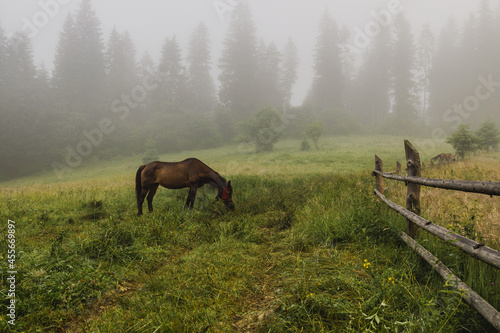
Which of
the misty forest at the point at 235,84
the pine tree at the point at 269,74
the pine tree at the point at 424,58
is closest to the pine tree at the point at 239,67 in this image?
the misty forest at the point at 235,84

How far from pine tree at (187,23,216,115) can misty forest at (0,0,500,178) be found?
0.23 m

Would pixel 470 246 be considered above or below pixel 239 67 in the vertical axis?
below

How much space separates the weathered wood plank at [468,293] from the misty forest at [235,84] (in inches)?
1182

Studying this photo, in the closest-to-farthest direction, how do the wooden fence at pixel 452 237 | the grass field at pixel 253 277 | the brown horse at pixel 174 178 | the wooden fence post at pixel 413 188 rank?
the wooden fence at pixel 452 237 < the grass field at pixel 253 277 < the wooden fence post at pixel 413 188 < the brown horse at pixel 174 178

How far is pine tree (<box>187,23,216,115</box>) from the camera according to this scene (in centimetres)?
5197

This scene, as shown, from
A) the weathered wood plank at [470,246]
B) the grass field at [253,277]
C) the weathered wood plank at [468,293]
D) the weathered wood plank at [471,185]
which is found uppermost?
the weathered wood plank at [471,185]

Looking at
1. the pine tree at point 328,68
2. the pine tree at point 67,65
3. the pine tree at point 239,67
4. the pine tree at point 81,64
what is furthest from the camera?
the pine tree at point 328,68

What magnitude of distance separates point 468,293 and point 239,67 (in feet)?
173

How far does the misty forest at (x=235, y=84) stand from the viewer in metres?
Answer: 36.1

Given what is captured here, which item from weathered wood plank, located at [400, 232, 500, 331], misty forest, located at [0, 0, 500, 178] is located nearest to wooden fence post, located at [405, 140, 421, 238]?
weathered wood plank, located at [400, 232, 500, 331]

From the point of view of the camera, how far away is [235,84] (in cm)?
4897

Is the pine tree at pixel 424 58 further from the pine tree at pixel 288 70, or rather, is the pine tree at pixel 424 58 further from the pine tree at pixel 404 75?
the pine tree at pixel 288 70

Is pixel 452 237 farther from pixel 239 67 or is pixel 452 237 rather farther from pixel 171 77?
pixel 171 77

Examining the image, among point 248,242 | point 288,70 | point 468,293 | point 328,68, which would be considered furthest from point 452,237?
point 288,70
